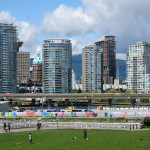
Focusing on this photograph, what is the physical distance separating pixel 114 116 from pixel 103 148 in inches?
2636

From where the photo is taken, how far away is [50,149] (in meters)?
47.6

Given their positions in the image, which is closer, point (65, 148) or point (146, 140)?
point (65, 148)

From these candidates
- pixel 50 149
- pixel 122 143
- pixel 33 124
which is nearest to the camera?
pixel 50 149

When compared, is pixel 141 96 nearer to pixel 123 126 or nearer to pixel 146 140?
pixel 123 126

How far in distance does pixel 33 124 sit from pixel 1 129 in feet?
29.9

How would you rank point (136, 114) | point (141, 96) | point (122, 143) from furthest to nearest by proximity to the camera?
1. point (141, 96)
2. point (136, 114)
3. point (122, 143)

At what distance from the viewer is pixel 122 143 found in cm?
5266

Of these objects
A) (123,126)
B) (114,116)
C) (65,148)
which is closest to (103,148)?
(65,148)

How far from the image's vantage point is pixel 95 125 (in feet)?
276

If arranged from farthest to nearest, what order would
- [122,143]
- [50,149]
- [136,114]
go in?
[136,114] → [122,143] → [50,149]

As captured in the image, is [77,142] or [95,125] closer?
[77,142]

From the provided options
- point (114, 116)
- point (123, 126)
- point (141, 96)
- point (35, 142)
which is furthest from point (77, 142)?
point (141, 96)

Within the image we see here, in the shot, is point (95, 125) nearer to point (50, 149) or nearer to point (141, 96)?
point (50, 149)

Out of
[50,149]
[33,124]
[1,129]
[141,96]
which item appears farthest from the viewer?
[141,96]
